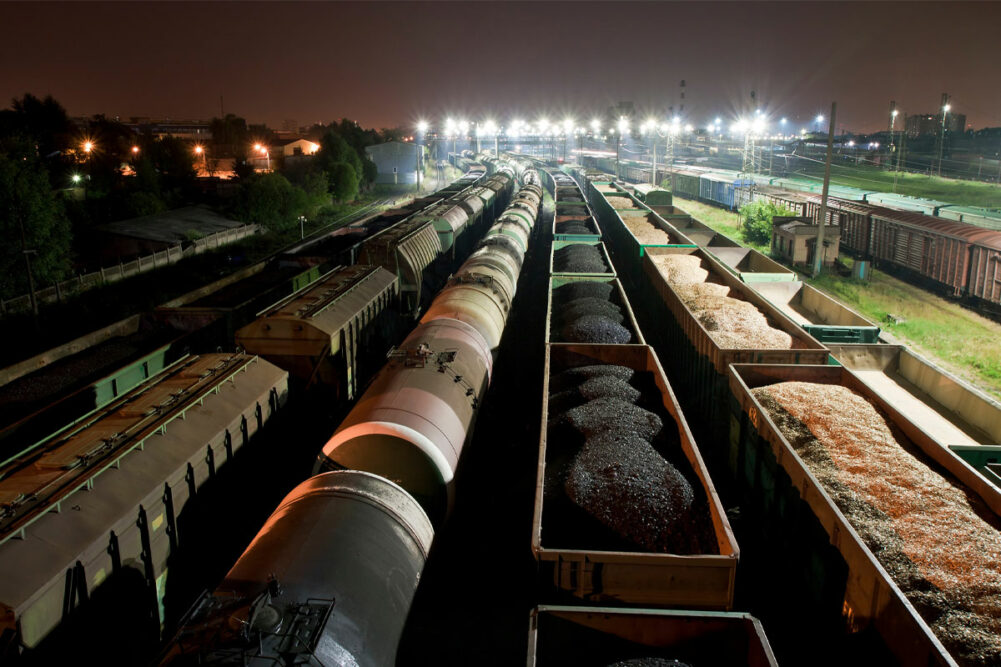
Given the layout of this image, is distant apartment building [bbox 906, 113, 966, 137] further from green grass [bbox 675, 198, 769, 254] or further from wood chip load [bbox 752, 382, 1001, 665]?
wood chip load [bbox 752, 382, 1001, 665]

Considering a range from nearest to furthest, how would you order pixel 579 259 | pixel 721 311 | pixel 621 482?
pixel 621 482 < pixel 721 311 < pixel 579 259

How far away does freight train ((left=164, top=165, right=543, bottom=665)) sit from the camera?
17.6 ft

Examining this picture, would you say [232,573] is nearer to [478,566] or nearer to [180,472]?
[180,472]

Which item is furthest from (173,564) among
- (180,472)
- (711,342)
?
(711,342)

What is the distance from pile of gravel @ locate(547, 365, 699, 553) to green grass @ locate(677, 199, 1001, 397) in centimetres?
1294

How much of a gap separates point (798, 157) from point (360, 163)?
72654 millimetres

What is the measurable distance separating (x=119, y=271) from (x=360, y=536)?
30.5 metres

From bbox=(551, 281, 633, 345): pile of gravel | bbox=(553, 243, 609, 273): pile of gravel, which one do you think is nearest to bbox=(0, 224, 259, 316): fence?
bbox=(553, 243, 609, 273): pile of gravel

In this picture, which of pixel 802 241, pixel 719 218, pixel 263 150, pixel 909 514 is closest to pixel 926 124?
pixel 719 218

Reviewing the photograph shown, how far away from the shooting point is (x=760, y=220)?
40.9 metres

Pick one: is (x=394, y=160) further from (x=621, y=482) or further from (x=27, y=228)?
(x=621, y=482)

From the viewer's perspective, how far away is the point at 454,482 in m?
9.45

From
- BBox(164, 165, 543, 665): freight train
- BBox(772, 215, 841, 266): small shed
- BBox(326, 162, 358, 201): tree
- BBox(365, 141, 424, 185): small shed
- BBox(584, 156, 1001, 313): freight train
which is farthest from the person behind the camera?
BBox(365, 141, 424, 185): small shed

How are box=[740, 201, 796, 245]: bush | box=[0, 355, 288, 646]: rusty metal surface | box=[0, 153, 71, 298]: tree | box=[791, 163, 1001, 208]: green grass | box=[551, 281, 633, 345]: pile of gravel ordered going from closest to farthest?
box=[0, 355, 288, 646]: rusty metal surface < box=[551, 281, 633, 345]: pile of gravel < box=[0, 153, 71, 298]: tree < box=[740, 201, 796, 245]: bush < box=[791, 163, 1001, 208]: green grass
